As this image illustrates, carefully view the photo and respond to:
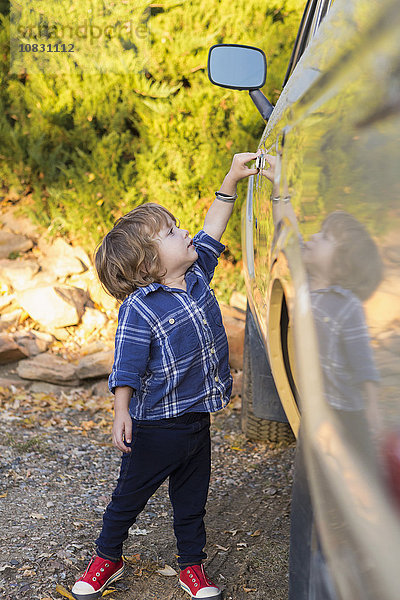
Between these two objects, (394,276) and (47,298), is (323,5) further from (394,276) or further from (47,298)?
(47,298)

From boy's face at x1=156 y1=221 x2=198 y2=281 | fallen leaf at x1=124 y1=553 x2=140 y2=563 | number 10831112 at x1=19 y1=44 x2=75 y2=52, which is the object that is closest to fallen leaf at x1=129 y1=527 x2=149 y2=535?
fallen leaf at x1=124 y1=553 x2=140 y2=563

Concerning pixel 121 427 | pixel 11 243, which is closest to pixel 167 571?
pixel 121 427

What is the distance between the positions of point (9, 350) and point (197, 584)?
3290 millimetres

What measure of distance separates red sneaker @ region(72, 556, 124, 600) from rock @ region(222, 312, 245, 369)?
9.36 feet

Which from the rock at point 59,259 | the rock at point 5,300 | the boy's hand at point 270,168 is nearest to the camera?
the boy's hand at point 270,168

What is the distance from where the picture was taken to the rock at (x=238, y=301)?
6.01 metres

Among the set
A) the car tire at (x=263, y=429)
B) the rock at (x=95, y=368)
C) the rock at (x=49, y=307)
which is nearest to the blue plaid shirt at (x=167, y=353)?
the car tire at (x=263, y=429)

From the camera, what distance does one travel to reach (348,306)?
1.00 m

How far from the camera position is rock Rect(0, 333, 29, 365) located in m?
5.10

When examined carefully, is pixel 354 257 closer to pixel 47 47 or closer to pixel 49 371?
pixel 49 371

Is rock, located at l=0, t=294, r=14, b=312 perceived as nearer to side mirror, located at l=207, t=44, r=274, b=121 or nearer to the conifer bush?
the conifer bush

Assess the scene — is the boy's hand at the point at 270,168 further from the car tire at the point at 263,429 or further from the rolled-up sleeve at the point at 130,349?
the car tire at the point at 263,429

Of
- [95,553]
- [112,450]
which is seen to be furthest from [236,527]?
[112,450]

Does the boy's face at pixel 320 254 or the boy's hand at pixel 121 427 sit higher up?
the boy's face at pixel 320 254
